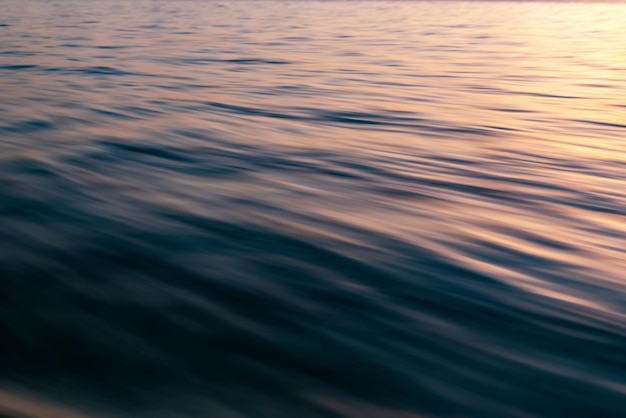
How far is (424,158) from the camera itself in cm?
411

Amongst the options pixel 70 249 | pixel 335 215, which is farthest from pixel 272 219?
pixel 70 249

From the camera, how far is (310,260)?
2477 mm

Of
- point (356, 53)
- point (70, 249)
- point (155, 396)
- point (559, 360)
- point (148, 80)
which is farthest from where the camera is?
point (356, 53)

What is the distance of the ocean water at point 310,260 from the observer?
65.2 inches

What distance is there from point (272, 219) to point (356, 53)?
8662 millimetres

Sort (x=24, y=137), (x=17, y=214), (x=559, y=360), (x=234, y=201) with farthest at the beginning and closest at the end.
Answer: (x=24, y=137)
(x=234, y=201)
(x=17, y=214)
(x=559, y=360)

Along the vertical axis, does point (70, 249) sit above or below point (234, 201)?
below

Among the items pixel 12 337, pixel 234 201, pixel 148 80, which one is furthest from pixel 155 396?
pixel 148 80

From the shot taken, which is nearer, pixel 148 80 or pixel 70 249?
pixel 70 249

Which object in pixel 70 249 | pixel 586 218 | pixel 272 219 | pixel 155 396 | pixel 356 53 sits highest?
pixel 356 53

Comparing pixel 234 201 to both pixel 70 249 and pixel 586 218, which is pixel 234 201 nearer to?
pixel 70 249

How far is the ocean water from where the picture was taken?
166 cm

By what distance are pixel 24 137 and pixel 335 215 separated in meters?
2.66

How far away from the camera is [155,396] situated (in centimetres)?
160
